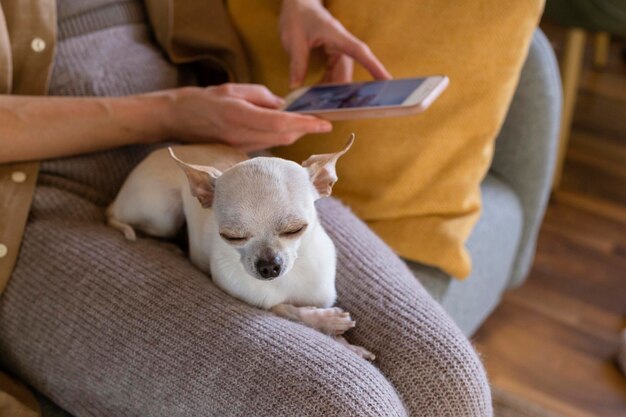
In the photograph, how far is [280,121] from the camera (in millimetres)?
925

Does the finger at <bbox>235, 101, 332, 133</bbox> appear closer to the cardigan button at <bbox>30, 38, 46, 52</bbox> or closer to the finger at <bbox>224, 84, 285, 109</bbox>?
the finger at <bbox>224, 84, 285, 109</bbox>

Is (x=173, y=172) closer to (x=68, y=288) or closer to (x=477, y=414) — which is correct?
(x=68, y=288)

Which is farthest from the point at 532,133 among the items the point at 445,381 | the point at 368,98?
the point at 445,381

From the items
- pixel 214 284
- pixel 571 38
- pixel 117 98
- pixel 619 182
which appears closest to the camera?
pixel 214 284

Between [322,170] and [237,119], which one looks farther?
[237,119]

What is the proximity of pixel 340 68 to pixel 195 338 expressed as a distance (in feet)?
1.55

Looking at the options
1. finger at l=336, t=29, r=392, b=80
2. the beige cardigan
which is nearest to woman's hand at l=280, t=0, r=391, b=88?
finger at l=336, t=29, r=392, b=80

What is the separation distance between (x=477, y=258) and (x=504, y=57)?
0.35 meters

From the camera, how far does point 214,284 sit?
0.89 meters

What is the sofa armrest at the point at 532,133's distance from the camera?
1.33 metres

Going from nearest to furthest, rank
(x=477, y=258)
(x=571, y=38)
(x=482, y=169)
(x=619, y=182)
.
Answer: (x=482, y=169) → (x=477, y=258) → (x=571, y=38) → (x=619, y=182)

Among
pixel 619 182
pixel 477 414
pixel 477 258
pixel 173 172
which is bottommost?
pixel 619 182

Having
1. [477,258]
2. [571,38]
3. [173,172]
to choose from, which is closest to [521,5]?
[477,258]

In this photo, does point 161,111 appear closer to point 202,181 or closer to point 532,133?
point 202,181
